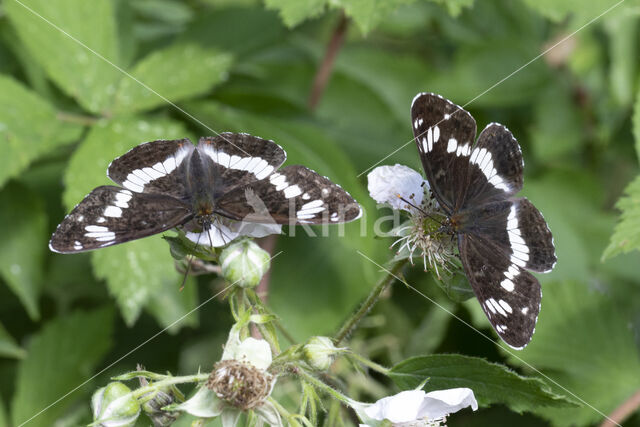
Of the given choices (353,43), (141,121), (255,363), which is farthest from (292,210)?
(353,43)

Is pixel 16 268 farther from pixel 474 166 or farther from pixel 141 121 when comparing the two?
pixel 474 166

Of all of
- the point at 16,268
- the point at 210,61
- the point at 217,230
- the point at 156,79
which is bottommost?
the point at 16,268

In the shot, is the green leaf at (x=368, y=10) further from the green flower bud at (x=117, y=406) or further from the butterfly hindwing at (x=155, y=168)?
the green flower bud at (x=117, y=406)

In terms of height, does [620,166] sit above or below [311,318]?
above

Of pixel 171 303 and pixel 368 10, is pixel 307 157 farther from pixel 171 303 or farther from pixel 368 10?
pixel 171 303

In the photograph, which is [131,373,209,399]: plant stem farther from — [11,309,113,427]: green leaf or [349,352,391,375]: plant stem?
[11,309,113,427]: green leaf

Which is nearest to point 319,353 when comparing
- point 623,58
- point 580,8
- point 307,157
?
point 307,157
